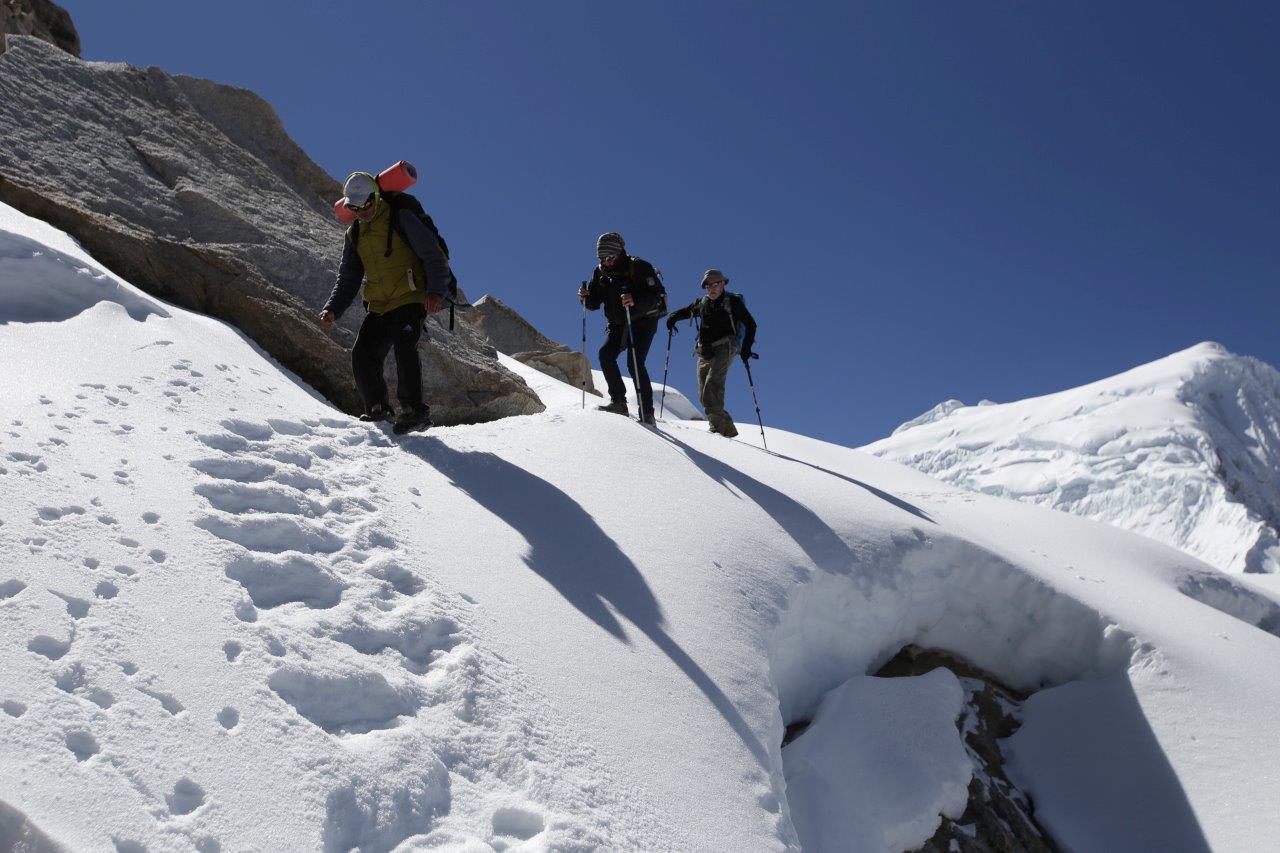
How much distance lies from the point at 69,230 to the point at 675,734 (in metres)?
7.92

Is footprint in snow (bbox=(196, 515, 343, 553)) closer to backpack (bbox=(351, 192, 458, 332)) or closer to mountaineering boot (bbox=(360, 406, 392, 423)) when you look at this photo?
mountaineering boot (bbox=(360, 406, 392, 423))

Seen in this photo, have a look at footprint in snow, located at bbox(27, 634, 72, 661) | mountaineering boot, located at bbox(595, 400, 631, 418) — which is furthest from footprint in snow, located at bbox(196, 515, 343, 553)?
mountaineering boot, located at bbox(595, 400, 631, 418)

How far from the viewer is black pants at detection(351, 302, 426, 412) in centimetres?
689

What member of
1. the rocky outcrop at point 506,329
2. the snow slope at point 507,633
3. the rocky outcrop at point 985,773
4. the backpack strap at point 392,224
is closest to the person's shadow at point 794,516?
the snow slope at point 507,633

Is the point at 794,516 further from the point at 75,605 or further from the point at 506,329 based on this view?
the point at 506,329

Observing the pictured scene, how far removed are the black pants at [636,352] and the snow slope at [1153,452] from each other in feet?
297

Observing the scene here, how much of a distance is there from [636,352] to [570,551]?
4422 mm

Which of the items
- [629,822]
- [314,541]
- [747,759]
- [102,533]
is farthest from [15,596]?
[747,759]

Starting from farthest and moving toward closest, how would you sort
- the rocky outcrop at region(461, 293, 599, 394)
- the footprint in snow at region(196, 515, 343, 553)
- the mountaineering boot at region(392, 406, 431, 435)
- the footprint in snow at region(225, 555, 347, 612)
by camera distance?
the rocky outcrop at region(461, 293, 599, 394), the mountaineering boot at region(392, 406, 431, 435), the footprint in snow at region(196, 515, 343, 553), the footprint in snow at region(225, 555, 347, 612)

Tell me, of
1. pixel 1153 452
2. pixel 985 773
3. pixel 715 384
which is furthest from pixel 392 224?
pixel 1153 452

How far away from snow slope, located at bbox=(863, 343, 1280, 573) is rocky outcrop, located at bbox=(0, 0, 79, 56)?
8905 centimetres

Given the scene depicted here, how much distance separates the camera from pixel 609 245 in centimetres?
935

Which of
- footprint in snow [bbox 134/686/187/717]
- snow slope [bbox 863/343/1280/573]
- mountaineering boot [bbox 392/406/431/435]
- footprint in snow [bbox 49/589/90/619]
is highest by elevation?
snow slope [bbox 863/343/1280/573]

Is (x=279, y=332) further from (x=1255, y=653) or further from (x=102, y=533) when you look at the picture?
(x=1255, y=653)
